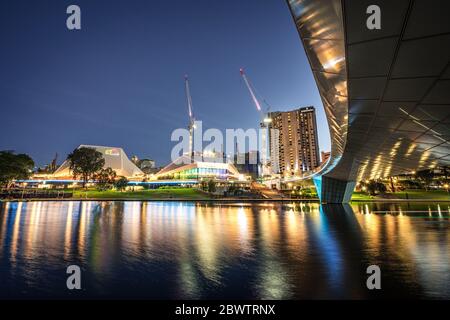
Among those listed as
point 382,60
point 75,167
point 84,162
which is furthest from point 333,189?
point 75,167

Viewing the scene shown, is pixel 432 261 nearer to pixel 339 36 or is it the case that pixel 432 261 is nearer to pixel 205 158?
pixel 339 36

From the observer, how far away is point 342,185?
46.3 metres

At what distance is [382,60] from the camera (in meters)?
6.05

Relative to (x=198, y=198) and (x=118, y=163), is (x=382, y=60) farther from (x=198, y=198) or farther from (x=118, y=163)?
(x=118, y=163)

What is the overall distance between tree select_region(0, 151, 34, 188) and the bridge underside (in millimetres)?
75468

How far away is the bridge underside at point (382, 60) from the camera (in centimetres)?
466

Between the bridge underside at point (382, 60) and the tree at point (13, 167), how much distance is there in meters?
75.5

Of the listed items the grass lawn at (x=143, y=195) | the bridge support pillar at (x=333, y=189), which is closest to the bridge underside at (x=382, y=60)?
the bridge support pillar at (x=333, y=189)

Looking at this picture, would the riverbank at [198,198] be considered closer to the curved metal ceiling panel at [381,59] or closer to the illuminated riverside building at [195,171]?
the curved metal ceiling panel at [381,59]
